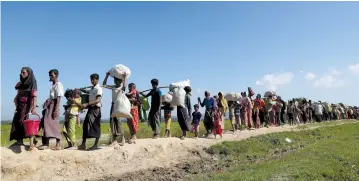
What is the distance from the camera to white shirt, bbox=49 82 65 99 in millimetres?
8367

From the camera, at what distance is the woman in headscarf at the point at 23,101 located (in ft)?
26.0

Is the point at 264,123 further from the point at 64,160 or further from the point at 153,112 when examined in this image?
the point at 64,160

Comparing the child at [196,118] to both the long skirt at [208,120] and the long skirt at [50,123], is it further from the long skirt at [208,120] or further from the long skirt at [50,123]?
the long skirt at [50,123]

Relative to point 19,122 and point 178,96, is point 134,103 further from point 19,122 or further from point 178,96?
point 19,122

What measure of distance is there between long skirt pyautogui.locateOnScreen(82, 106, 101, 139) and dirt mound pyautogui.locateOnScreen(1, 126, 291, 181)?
453mm

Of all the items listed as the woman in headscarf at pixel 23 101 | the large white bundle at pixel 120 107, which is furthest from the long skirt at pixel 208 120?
the woman in headscarf at pixel 23 101

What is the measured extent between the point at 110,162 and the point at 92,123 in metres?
1.09

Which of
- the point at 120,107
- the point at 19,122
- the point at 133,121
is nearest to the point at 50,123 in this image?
the point at 19,122

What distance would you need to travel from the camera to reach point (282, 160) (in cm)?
1021

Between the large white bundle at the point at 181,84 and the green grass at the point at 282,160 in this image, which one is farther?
the large white bundle at the point at 181,84

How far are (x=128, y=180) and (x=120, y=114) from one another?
5.59 ft

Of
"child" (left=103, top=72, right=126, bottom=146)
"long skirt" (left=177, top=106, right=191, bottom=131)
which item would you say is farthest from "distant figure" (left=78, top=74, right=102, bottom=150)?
"long skirt" (left=177, top=106, right=191, bottom=131)

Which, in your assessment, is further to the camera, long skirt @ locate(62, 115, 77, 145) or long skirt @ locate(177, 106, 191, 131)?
long skirt @ locate(177, 106, 191, 131)

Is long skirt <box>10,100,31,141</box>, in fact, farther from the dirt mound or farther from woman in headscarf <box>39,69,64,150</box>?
woman in headscarf <box>39,69,64,150</box>
